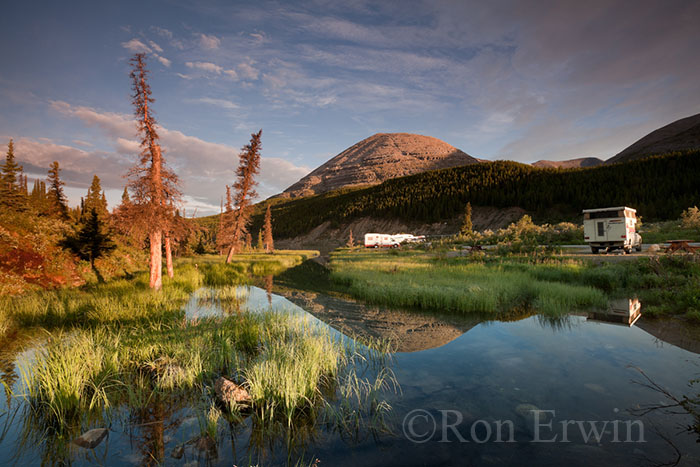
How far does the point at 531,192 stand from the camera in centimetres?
8388

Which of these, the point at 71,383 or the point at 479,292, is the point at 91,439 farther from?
the point at 479,292

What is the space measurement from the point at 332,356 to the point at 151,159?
16147 millimetres

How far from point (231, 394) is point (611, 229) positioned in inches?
1177

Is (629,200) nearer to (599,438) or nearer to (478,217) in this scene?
(478,217)

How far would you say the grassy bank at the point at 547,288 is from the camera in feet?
41.4

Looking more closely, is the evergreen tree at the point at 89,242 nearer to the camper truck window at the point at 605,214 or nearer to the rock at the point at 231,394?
the rock at the point at 231,394

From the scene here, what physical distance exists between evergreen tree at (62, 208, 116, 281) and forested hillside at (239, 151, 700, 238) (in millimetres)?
82628

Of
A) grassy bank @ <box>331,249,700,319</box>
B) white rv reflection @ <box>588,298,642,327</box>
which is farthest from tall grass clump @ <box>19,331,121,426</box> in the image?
white rv reflection @ <box>588,298,642,327</box>

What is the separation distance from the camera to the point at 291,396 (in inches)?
208

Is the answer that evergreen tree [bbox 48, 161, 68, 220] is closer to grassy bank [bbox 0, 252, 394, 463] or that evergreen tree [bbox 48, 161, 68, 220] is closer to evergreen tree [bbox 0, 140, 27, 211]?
evergreen tree [bbox 0, 140, 27, 211]

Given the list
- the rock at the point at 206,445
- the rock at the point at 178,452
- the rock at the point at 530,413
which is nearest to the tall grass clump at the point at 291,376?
the rock at the point at 206,445

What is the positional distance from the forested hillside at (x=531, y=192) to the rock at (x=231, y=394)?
7799 cm

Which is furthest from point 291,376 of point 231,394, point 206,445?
point 206,445

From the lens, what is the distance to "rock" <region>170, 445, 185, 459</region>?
424 centimetres
